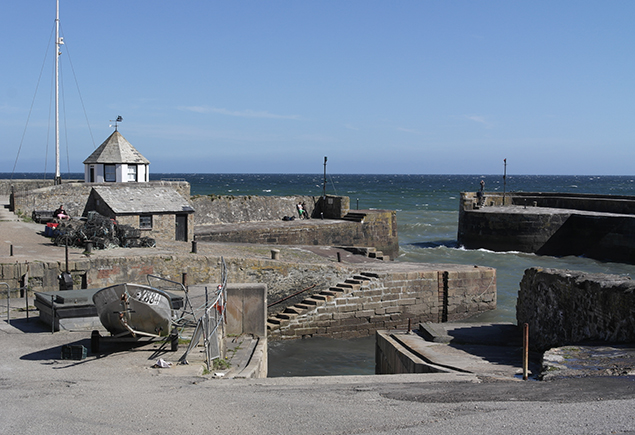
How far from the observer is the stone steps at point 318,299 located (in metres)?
19.2

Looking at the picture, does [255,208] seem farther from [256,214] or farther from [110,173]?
[110,173]

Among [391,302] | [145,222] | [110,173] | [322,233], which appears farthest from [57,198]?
[391,302]

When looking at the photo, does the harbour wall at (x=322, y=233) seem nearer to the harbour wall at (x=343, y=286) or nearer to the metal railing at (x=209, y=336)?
the harbour wall at (x=343, y=286)

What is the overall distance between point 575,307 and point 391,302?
357 inches

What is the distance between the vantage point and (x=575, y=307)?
38.6 feet

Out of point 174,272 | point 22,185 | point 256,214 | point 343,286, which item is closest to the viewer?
point 174,272

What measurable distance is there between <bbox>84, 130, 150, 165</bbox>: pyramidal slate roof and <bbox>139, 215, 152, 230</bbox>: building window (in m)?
6.44

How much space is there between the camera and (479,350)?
13.1 meters

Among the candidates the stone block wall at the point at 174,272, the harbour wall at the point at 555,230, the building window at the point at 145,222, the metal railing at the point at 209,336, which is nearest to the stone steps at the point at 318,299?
the stone block wall at the point at 174,272

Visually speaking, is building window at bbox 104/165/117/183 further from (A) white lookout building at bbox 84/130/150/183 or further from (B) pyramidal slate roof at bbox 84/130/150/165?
(B) pyramidal slate roof at bbox 84/130/150/165

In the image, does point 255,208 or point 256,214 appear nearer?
point 256,214

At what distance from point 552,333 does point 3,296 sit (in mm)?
12823

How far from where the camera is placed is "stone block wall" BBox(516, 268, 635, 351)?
33.7 ft

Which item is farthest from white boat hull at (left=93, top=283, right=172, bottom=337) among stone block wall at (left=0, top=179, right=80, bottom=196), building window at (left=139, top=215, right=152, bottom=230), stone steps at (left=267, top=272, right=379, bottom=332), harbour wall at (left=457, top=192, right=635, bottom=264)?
harbour wall at (left=457, top=192, right=635, bottom=264)
